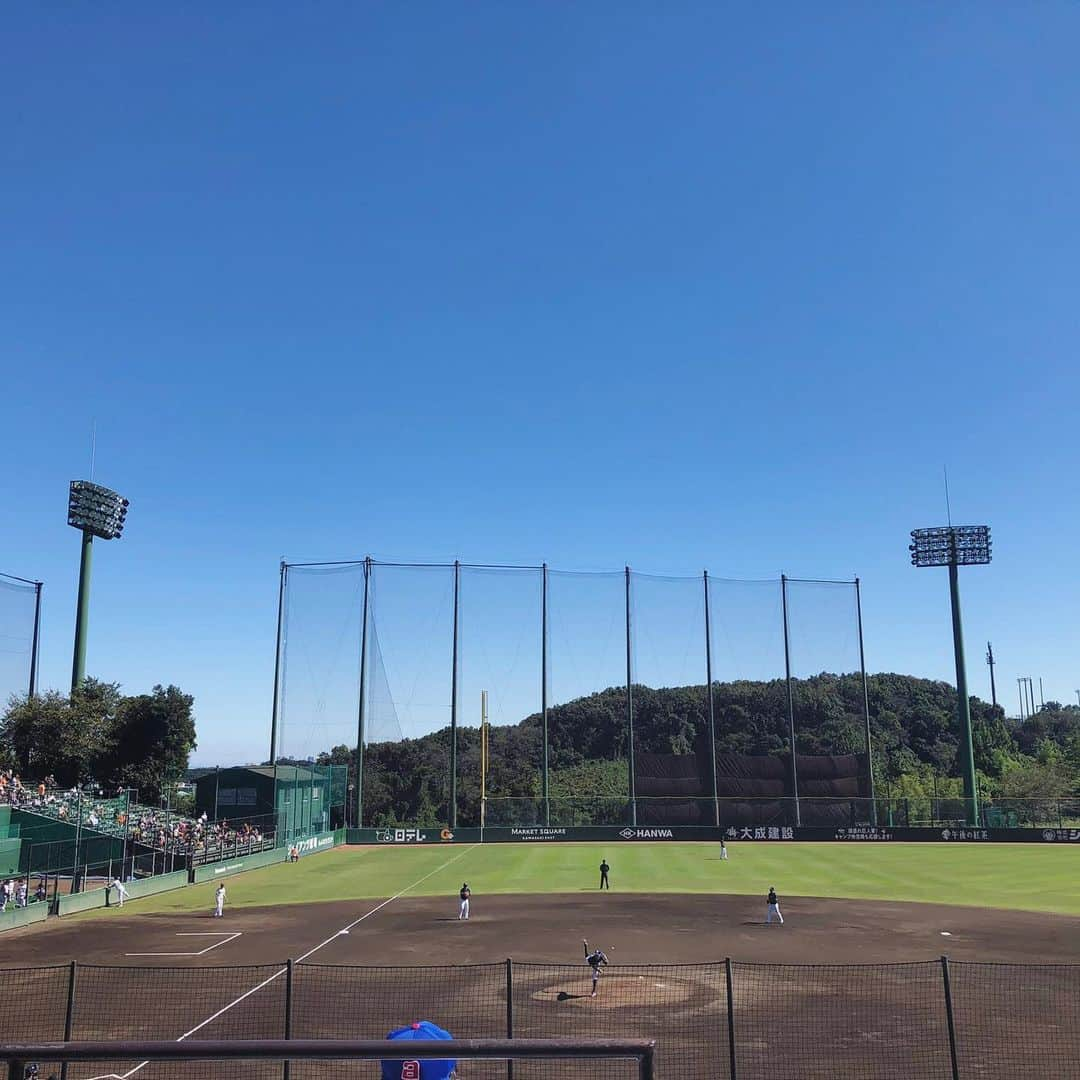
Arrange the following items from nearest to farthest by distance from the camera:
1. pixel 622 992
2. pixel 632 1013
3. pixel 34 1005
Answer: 1. pixel 632 1013
2. pixel 34 1005
3. pixel 622 992

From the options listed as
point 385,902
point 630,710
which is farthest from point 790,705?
point 385,902

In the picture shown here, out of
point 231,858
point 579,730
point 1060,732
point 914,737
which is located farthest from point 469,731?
point 1060,732

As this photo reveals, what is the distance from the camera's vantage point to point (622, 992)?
19.7 meters

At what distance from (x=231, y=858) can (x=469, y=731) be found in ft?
276

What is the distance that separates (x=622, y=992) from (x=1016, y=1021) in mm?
7598

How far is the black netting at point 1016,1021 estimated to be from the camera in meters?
14.9

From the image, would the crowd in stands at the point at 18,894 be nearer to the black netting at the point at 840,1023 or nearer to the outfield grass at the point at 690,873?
the outfield grass at the point at 690,873

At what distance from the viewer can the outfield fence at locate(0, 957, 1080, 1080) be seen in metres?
14.8

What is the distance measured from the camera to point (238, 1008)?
18.6 m

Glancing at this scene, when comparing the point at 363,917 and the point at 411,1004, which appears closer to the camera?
the point at 411,1004

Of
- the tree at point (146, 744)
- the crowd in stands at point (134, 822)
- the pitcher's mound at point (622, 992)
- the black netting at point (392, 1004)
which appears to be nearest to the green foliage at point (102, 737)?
the tree at point (146, 744)

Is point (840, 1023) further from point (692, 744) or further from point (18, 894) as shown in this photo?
point (692, 744)

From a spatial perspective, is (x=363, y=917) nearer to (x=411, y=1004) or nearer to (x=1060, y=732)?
(x=411, y=1004)

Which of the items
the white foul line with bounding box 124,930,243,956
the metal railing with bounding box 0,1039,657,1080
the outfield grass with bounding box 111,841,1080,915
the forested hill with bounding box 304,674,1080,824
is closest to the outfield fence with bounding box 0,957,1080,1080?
the white foul line with bounding box 124,930,243,956
